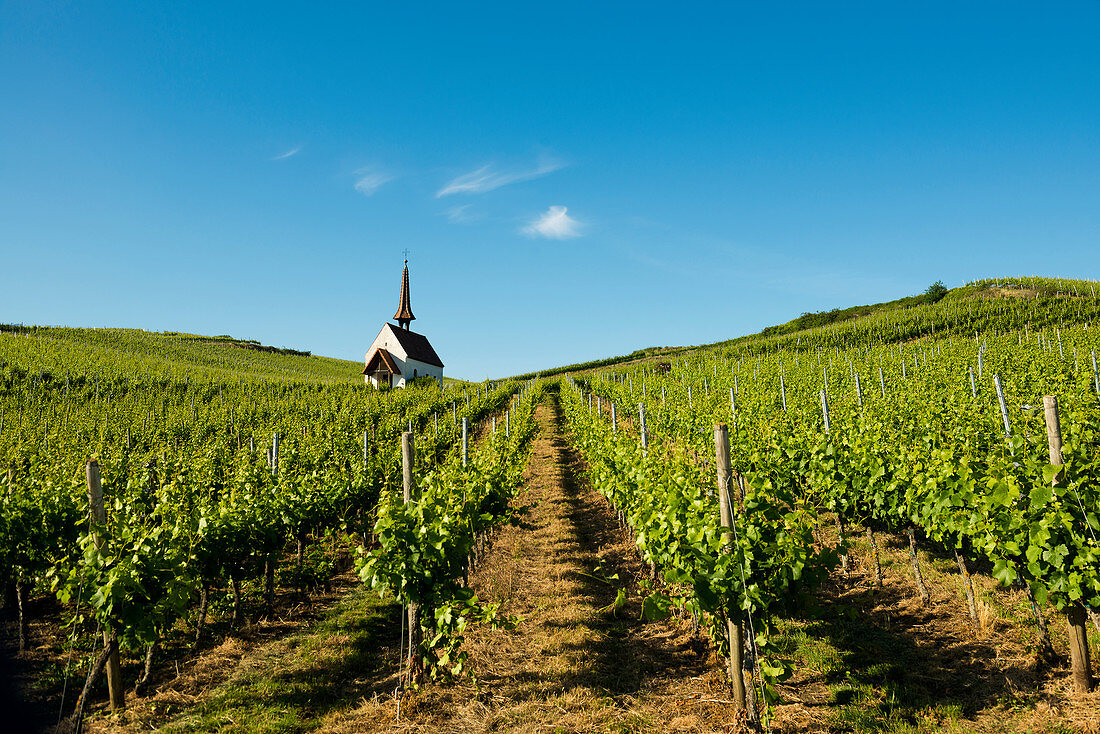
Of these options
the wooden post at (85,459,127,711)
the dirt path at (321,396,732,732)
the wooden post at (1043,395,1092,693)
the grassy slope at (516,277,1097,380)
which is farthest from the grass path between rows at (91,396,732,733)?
the grassy slope at (516,277,1097,380)

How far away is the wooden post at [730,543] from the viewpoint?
12.9 feet

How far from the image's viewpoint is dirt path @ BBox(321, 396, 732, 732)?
420 centimetres

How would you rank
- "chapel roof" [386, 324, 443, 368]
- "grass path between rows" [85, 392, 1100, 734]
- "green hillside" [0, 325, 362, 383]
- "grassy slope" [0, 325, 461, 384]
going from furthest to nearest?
"chapel roof" [386, 324, 443, 368]
"green hillside" [0, 325, 362, 383]
"grassy slope" [0, 325, 461, 384]
"grass path between rows" [85, 392, 1100, 734]

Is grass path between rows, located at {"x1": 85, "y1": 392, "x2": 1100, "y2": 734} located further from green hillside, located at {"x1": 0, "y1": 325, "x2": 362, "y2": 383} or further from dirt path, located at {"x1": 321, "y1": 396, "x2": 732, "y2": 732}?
green hillside, located at {"x1": 0, "y1": 325, "x2": 362, "y2": 383}

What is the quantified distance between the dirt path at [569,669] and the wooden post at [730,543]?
0.96 feet

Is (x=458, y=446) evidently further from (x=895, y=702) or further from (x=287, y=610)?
(x=895, y=702)

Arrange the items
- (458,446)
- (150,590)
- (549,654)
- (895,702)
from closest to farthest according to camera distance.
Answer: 1. (895,702)
2. (150,590)
3. (549,654)
4. (458,446)

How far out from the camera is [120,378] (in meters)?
29.5

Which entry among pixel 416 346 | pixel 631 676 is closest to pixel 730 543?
pixel 631 676

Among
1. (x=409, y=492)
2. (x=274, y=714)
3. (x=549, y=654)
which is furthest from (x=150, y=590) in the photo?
(x=549, y=654)

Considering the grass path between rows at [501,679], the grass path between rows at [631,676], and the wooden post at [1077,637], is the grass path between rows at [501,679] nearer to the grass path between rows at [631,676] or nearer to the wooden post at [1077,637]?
the grass path between rows at [631,676]

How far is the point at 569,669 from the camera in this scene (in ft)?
16.3

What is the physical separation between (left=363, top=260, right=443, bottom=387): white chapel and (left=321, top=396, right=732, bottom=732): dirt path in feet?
103

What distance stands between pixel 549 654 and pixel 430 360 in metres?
41.3
